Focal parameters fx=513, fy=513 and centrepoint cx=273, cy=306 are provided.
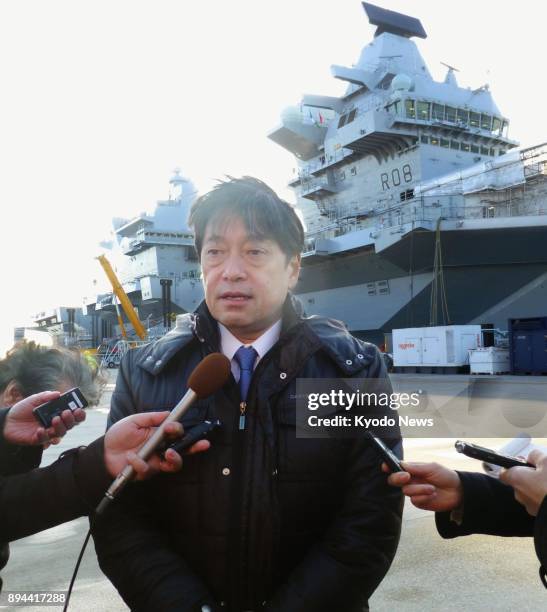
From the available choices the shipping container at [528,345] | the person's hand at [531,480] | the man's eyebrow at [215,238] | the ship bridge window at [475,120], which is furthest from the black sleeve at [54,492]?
the ship bridge window at [475,120]

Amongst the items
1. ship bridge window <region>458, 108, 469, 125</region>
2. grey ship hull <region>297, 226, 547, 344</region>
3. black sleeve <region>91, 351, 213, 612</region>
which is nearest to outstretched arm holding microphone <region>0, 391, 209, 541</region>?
black sleeve <region>91, 351, 213, 612</region>

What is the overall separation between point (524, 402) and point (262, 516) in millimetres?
11803

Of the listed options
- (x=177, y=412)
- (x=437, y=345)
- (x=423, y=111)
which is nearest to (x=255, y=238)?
(x=177, y=412)

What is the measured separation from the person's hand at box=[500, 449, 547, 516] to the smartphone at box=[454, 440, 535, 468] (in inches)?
1.0

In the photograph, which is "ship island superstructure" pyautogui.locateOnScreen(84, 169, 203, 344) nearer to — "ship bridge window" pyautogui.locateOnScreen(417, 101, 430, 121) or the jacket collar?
"ship bridge window" pyautogui.locateOnScreen(417, 101, 430, 121)

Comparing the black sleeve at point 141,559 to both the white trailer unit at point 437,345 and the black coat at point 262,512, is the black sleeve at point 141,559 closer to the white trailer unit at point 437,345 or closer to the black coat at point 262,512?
the black coat at point 262,512

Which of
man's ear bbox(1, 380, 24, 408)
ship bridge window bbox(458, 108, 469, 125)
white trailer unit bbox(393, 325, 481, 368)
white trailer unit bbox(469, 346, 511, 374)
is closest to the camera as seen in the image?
man's ear bbox(1, 380, 24, 408)

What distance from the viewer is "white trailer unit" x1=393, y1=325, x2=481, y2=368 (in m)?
20.2

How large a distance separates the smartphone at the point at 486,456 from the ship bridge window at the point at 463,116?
31706 mm

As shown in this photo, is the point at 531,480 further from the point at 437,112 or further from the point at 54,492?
the point at 437,112

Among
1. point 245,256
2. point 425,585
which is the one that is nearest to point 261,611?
point 245,256

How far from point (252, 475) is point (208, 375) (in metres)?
0.47

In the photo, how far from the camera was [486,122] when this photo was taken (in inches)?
Answer: 1204

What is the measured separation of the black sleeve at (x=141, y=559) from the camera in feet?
6.19
